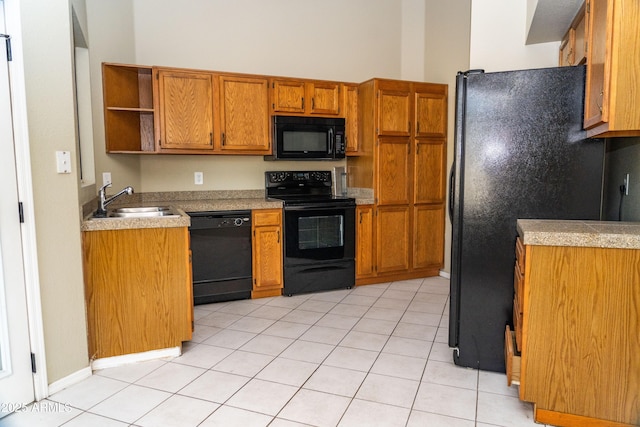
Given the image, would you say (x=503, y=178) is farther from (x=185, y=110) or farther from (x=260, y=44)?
(x=260, y=44)

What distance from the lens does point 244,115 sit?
3912 millimetres

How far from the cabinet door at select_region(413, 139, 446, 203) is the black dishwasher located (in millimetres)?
1794

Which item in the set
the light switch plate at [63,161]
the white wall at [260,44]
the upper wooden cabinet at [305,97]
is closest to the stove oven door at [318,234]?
the white wall at [260,44]

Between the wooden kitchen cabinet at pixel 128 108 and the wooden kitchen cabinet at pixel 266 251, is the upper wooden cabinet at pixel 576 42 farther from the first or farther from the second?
the wooden kitchen cabinet at pixel 128 108

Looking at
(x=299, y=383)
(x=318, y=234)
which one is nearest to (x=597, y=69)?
(x=299, y=383)

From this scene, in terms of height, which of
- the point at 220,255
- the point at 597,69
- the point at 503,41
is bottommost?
the point at 220,255

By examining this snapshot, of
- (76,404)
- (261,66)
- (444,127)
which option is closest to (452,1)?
(444,127)

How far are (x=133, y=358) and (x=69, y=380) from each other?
1.17ft

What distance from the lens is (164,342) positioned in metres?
2.66

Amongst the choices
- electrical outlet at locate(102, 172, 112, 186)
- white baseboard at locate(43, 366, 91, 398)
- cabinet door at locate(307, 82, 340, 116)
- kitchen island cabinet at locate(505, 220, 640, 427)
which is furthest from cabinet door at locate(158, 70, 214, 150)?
kitchen island cabinet at locate(505, 220, 640, 427)

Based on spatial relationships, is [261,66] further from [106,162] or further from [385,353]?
[385,353]

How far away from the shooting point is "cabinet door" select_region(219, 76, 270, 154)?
384 cm

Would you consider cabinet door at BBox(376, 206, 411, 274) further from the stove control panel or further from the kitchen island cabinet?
the kitchen island cabinet

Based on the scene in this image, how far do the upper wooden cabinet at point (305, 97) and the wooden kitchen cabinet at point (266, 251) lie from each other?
3.26ft
